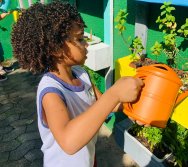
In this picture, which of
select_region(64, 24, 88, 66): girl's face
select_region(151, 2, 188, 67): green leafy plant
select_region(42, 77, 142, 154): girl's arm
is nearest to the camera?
select_region(42, 77, 142, 154): girl's arm

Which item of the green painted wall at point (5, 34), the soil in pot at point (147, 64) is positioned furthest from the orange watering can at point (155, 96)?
the green painted wall at point (5, 34)

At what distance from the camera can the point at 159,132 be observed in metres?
2.39


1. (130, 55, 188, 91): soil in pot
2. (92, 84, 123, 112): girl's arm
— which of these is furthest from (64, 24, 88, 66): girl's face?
(130, 55, 188, 91): soil in pot

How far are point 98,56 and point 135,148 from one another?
1.03m

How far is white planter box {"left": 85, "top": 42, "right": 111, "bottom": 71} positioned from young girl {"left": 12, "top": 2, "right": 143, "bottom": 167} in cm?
121

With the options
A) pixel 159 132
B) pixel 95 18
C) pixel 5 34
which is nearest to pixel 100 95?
pixel 159 132

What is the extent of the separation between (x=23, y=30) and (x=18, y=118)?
263cm

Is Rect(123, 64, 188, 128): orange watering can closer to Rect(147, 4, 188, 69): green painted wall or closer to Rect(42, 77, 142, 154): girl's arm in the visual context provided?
Rect(42, 77, 142, 154): girl's arm

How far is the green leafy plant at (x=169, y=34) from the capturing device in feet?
5.89

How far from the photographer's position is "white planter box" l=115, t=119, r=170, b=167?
2316 mm

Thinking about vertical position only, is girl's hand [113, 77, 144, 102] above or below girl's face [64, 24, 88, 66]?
below

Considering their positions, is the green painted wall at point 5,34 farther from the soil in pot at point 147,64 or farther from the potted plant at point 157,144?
the soil in pot at point 147,64

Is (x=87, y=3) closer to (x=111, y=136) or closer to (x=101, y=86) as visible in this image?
(x=101, y=86)

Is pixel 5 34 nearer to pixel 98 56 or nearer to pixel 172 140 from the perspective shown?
pixel 98 56
